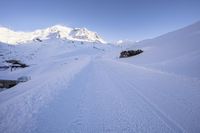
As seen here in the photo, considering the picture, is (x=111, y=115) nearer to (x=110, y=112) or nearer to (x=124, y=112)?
(x=110, y=112)

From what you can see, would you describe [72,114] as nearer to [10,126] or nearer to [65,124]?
[65,124]

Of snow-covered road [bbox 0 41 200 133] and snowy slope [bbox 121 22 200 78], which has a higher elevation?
snowy slope [bbox 121 22 200 78]

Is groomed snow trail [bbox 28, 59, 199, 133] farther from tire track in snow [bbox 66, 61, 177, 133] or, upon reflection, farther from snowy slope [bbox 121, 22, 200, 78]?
snowy slope [bbox 121, 22, 200, 78]

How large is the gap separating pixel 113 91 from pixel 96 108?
212cm

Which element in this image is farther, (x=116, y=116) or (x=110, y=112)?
(x=110, y=112)

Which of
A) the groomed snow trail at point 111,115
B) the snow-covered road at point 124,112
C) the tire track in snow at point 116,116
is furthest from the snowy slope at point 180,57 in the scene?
the tire track in snow at point 116,116

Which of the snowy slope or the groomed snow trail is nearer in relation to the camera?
the groomed snow trail

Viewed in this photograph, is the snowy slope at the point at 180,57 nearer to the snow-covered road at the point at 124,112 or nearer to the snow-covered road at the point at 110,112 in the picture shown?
the snow-covered road at the point at 110,112

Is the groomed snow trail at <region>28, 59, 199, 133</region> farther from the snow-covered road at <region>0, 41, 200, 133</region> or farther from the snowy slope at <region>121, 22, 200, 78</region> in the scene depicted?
the snowy slope at <region>121, 22, 200, 78</region>

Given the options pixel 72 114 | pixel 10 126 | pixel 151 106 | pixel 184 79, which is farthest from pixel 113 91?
pixel 10 126

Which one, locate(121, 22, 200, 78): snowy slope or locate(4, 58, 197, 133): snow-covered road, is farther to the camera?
locate(121, 22, 200, 78): snowy slope

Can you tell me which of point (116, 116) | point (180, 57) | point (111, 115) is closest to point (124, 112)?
point (116, 116)

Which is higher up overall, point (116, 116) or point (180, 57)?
point (180, 57)

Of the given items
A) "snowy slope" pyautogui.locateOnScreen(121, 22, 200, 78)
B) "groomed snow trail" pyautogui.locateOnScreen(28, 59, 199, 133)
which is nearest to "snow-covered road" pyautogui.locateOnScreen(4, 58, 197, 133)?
"groomed snow trail" pyautogui.locateOnScreen(28, 59, 199, 133)
